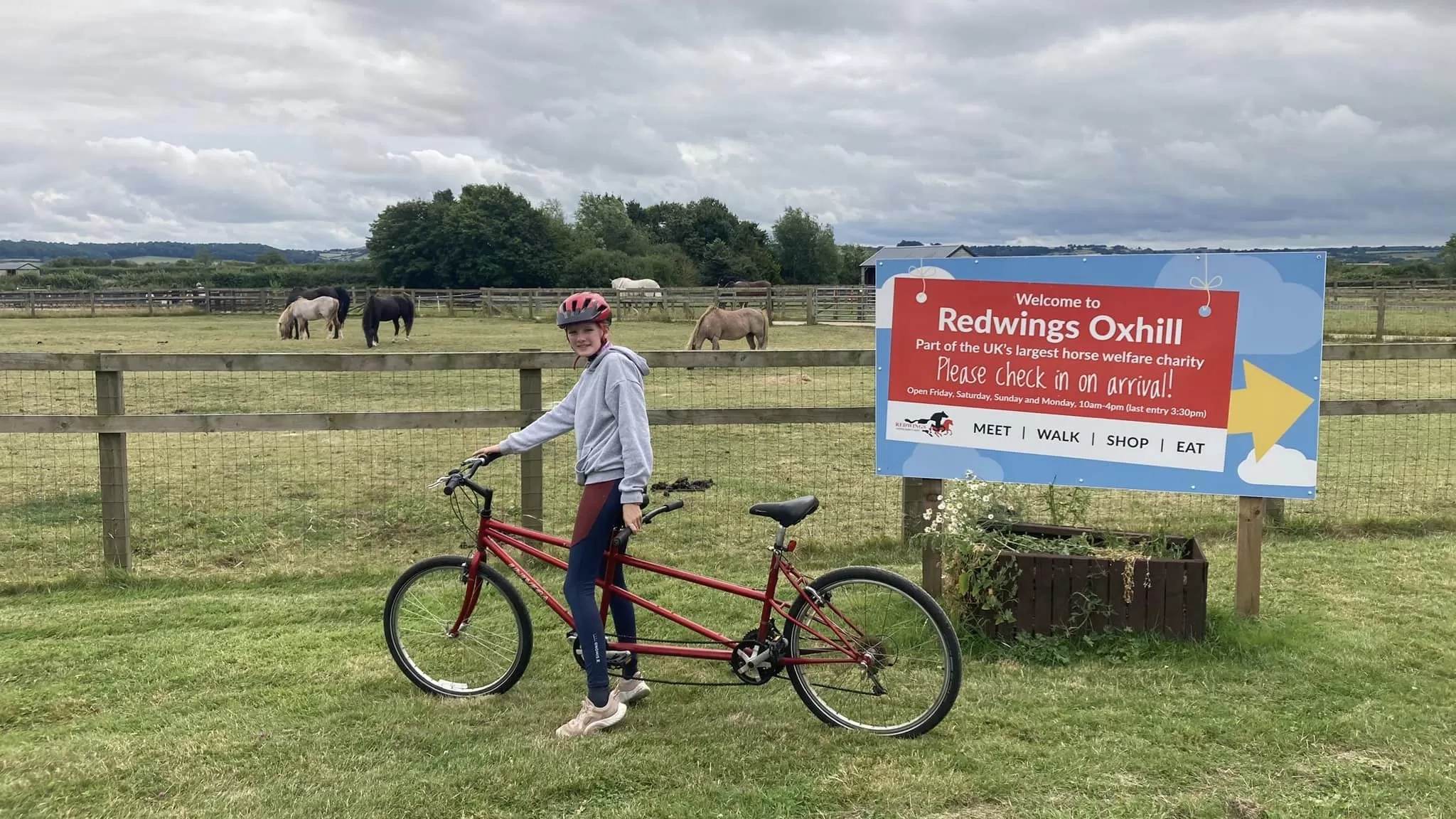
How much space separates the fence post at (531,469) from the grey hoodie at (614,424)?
7.28 feet

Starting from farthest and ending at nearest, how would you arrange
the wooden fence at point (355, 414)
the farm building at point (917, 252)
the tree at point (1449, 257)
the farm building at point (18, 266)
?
the farm building at point (18, 266) → the tree at point (1449, 257) → the farm building at point (917, 252) → the wooden fence at point (355, 414)

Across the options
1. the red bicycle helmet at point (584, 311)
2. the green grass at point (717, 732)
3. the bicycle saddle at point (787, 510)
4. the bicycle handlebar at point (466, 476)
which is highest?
the red bicycle helmet at point (584, 311)

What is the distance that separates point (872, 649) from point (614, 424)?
1.24m

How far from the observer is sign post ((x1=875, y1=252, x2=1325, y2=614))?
14.2ft

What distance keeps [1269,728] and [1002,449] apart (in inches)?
65.4

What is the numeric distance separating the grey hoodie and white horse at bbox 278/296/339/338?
27238 mm

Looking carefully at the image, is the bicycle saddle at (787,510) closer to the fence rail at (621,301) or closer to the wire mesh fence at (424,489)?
the wire mesh fence at (424,489)

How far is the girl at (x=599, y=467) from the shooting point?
3.43 meters

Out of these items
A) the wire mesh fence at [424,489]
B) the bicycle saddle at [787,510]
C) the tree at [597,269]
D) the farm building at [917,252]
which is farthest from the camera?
the tree at [597,269]

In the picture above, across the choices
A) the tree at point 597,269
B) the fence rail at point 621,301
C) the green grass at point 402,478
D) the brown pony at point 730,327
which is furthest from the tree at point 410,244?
the green grass at point 402,478

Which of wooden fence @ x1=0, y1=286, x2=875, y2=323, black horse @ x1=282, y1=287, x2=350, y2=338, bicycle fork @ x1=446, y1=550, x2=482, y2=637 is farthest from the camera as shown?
wooden fence @ x1=0, y1=286, x2=875, y2=323

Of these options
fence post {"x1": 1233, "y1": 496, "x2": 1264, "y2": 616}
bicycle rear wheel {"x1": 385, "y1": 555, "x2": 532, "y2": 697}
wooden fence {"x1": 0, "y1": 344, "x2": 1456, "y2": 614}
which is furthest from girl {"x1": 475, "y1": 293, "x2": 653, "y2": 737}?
fence post {"x1": 1233, "y1": 496, "x2": 1264, "y2": 616}

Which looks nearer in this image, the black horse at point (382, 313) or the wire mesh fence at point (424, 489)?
the wire mesh fence at point (424, 489)

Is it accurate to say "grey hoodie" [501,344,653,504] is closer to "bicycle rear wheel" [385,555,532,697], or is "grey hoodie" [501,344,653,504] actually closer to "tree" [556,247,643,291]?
"bicycle rear wheel" [385,555,532,697]
